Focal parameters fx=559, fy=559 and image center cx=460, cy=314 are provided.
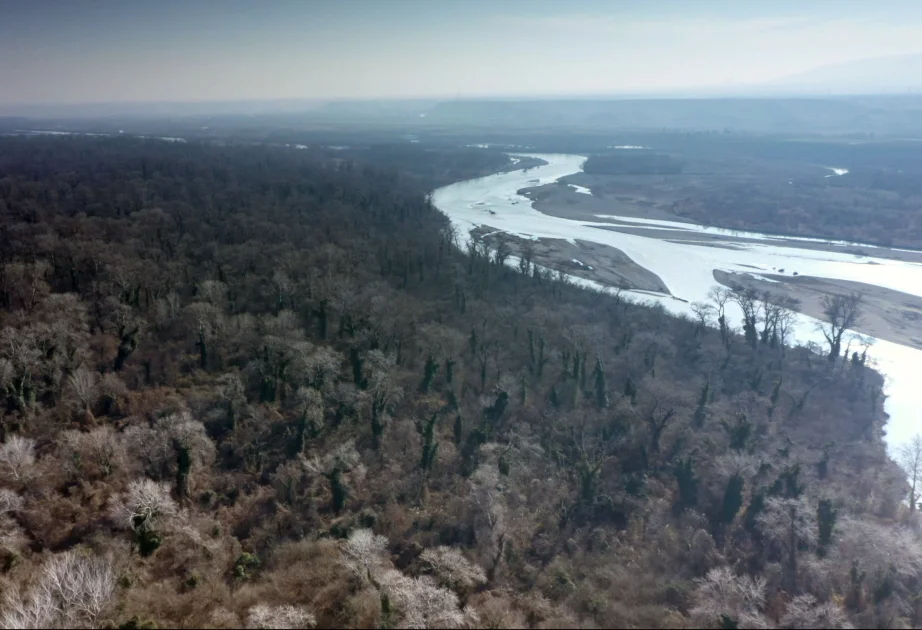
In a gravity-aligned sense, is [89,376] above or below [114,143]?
below

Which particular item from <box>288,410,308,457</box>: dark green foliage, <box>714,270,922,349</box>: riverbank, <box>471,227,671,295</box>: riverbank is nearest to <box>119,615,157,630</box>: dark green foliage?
<box>288,410,308,457</box>: dark green foliage

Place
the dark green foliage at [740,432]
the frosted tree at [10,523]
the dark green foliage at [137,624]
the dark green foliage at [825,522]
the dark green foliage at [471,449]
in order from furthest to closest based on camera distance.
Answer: the dark green foliage at [740,432] → the dark green foliage at [471,449] → the dark green foliage at [825,522] → the frosted tree at [10,523] → the dark green foliage at [137,624]

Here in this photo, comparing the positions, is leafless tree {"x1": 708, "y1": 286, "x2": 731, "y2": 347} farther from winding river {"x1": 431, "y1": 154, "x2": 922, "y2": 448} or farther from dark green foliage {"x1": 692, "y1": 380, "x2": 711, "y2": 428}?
dark green foliage {"x1": 692, "y1": 380, "x2": 711, "y2": 428}

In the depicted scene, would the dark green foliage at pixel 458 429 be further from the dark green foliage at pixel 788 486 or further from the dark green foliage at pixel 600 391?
the dark green foliage at pixel 788 486

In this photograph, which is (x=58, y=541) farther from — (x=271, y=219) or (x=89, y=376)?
(x=271, y=219)

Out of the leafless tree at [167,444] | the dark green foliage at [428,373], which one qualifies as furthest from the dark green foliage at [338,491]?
the dark green foliage at [428,373]

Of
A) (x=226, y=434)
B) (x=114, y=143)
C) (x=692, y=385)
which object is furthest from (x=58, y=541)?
(x=114, y=143)
